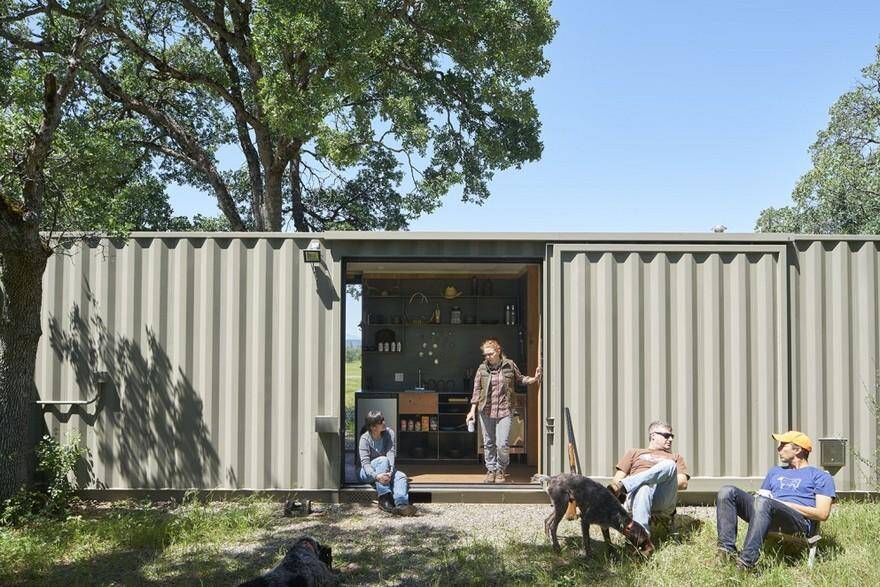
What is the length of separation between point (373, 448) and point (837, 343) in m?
4.45

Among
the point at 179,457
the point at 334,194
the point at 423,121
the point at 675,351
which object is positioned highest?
the point at 423,121

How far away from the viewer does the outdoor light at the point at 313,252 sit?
20.6 feet

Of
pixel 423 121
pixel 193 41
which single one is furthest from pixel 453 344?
pixel 193 41

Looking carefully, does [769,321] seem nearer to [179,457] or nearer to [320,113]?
[179,457]

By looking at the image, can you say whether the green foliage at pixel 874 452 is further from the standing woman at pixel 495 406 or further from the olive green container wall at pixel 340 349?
the standing woman at pixel 495 406

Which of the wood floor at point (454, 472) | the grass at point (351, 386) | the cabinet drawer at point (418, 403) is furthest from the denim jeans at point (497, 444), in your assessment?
the grass at point (351, 386)

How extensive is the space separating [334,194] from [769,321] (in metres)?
12.1

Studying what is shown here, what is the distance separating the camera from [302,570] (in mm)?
3934

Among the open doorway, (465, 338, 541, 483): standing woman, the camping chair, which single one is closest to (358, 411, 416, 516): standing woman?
(465, 338, 541, 483): standing woman

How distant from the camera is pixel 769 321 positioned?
6371 millimetres

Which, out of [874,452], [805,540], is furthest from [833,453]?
[805,540]

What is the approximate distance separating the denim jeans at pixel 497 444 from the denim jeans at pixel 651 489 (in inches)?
82.0

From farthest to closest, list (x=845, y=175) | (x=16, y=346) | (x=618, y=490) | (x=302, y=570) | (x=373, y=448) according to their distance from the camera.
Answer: (x=845, y=175) → (x=373, y=448) → (x=16, y=346) → (x=618, y=490) → (x=302, y=570)

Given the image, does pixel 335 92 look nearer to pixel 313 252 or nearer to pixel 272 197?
pixel 272 197
